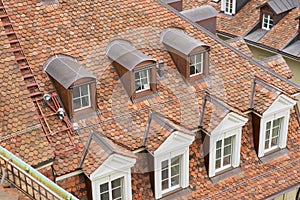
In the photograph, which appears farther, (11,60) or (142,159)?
(142,159)

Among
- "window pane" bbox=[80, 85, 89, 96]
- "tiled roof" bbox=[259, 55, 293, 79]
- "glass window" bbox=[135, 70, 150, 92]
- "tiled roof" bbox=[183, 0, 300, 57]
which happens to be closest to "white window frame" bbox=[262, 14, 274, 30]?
"tiled roof" bbox=[183, 0, 300, 57]

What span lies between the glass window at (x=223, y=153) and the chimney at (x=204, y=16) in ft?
21.7

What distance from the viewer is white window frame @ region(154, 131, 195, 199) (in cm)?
2091

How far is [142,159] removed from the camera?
21.3 m

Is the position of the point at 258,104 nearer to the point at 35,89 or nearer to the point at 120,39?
the point at 120,39

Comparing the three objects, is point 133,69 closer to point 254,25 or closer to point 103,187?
point 103,187

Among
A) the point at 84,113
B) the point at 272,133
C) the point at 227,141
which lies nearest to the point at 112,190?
the point at 84,113

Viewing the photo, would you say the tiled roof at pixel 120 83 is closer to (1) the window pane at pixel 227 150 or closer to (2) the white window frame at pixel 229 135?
(2) the white window frame at pixel 229 135

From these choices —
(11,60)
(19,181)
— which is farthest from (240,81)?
(19,181)

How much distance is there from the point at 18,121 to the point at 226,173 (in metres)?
Answer: 8.95

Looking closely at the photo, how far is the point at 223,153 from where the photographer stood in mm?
23375

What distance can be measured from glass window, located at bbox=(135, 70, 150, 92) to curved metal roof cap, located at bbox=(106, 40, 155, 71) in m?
0.61

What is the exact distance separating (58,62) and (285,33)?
69.6ft

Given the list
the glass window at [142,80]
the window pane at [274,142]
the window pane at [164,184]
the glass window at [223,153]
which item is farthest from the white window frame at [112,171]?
the window pane at [274,142]
